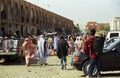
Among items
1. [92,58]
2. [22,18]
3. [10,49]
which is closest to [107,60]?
[92,58]

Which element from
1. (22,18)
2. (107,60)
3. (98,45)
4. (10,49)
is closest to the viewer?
(98,45)

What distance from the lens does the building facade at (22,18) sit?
51.5m

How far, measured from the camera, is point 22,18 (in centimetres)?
6231

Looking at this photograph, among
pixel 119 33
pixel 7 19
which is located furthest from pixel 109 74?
pixel 7 19

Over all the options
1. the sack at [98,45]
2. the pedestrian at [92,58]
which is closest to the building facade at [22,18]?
the pedestrian at [92,58]

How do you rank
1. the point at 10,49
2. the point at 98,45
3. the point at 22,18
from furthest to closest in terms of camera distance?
the point at 22,18
the point at 10,49
the point at 98,45

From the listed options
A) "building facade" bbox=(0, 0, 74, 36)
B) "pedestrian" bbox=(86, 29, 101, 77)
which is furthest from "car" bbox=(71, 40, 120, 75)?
"building facade" bbox=(0, 0, 74, 36)

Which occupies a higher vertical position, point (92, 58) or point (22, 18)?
point (22, 18)

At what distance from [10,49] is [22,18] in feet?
133

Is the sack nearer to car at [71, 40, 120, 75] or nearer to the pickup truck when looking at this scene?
car at [71, 40, 120, 75]

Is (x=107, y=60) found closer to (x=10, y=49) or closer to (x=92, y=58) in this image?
(x=92, y=58)

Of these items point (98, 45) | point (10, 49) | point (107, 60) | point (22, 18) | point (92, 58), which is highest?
point (22, 18)

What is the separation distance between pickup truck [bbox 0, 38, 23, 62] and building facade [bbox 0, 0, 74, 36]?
25.9 m

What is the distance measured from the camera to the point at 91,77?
45.9ft
